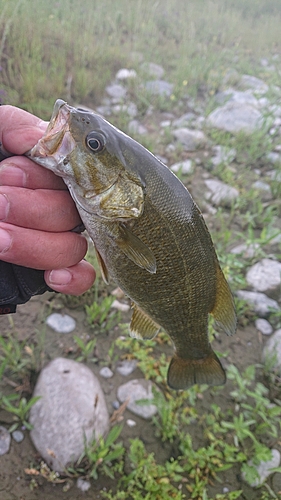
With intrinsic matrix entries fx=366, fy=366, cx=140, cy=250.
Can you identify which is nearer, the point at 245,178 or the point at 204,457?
the point at 204,457

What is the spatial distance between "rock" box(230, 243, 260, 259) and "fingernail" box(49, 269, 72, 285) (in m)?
2.43

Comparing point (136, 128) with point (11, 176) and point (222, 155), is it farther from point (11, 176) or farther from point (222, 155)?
point (11, 176)

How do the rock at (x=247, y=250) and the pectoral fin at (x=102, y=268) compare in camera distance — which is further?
the rock at (x=247, y=250)

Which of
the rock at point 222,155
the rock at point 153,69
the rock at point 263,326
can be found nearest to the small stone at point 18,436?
the rock at point 263,326

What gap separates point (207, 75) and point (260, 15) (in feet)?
29.1

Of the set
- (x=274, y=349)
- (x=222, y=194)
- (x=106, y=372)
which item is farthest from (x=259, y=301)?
(x=222, y=194)

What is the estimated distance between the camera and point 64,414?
226cm

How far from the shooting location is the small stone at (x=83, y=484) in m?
2.09

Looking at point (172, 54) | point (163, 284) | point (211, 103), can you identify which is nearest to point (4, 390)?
point (163, 284)

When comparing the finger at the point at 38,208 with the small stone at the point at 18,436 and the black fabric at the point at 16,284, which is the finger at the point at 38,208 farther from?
the small stone at the point at 18,436

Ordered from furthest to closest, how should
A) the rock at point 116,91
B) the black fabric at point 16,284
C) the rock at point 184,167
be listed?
the rock at point 116,91, the rock at point 184,167, the black fabric at point 16,284

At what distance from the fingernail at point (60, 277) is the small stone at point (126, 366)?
56.0 inches

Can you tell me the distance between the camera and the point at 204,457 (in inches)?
89.2

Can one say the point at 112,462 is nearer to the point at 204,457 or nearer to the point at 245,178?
the point at 204,457
